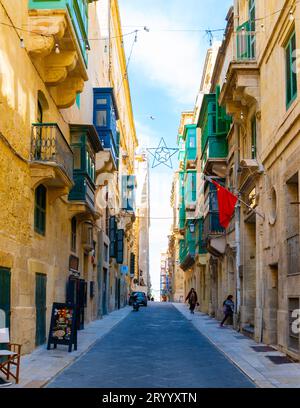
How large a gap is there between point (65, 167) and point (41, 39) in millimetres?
3747

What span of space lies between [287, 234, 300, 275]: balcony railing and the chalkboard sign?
5499 mm

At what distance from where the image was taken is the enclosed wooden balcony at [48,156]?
15.2 m

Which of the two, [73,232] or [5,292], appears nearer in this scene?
[5,292]

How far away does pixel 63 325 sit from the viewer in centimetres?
1578

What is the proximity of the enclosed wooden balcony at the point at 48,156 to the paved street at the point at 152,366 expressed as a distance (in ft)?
15.0

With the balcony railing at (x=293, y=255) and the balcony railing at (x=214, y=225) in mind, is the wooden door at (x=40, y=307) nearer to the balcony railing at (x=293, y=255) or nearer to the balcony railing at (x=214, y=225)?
the balcony railing at (x=293, y=255)

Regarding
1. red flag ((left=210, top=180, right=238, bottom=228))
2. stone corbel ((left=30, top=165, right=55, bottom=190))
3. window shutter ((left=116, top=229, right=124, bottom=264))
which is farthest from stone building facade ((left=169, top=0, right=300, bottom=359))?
window shutter ((left=116, top=229, right=124, bottom=264))

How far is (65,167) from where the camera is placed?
682 inches

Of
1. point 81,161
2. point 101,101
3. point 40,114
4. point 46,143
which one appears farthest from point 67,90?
point 101,101

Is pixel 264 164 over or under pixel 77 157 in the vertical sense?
under

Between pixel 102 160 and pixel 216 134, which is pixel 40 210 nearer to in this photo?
pixel 102 160

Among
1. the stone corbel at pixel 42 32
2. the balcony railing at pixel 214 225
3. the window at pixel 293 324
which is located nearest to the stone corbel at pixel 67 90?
the stone corbel at pixel 42 32

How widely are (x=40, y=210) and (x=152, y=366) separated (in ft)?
19.6
